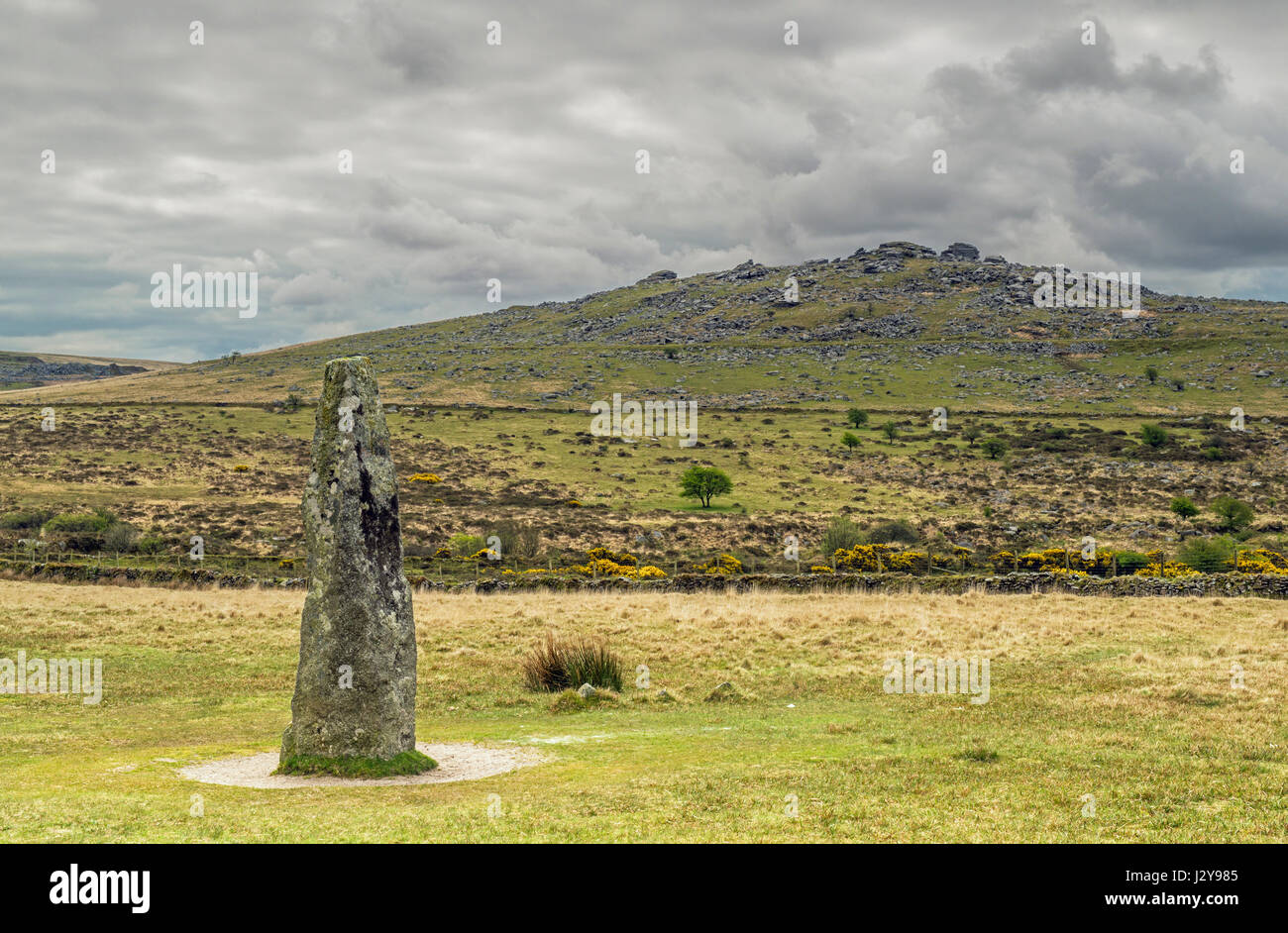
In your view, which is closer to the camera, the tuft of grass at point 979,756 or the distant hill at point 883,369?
the tuft of grass at point 979,756

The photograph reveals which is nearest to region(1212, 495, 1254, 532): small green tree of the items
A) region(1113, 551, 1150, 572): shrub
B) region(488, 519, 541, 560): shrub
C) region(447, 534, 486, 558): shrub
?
region(1113, 551, 1150, 572): shrub

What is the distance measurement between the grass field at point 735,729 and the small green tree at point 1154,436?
226 ft

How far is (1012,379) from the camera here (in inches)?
5684

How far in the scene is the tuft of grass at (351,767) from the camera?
45.8 feet

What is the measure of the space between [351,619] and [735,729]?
6814mm

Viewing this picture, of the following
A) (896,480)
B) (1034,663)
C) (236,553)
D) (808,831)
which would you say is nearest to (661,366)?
(896,480)

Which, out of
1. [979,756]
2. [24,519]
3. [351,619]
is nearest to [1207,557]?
[979,756]

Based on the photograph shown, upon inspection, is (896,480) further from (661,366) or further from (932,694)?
(661,366)

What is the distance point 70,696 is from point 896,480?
2922 inches

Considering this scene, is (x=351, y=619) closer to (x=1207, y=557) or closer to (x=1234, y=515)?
(x=1207, y=557)

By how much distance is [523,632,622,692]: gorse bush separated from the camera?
21.8 metres

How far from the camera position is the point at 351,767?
553 inches

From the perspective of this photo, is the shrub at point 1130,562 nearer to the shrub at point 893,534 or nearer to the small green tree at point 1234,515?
the shrub at point 893,534

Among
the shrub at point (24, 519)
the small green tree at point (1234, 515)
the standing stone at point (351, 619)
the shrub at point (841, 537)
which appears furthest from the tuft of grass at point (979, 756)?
the shrub at point (24, 519)
